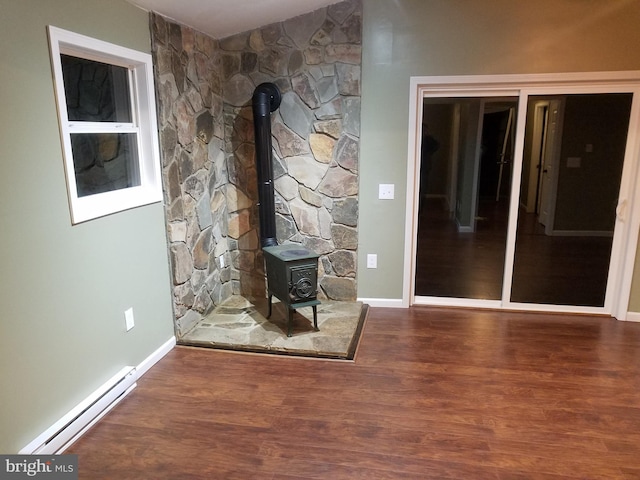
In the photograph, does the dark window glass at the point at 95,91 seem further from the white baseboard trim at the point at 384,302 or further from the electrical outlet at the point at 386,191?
the white baseboard trim at the point at 384,302

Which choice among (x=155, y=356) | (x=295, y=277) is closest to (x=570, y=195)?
(x=295, y=277)

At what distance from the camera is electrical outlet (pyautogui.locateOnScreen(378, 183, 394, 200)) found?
3.76 meters

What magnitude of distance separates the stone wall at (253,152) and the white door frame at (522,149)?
Answer: 0.48 meters

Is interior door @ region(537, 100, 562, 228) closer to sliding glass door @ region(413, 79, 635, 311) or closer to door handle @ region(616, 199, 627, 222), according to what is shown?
sliding glass door @ region(413, 79, 635, 311)

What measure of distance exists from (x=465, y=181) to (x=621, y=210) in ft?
4.06

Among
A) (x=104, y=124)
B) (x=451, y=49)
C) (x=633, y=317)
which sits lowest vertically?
(x=633, y=317)

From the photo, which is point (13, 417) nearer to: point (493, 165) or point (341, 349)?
point (341, 349)

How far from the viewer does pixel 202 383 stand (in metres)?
2.78

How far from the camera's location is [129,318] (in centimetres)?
273

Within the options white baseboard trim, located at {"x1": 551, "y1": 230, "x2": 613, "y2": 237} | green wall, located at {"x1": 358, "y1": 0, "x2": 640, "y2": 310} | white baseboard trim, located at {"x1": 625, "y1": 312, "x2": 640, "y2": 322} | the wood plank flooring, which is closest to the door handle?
white baseboard trim, located at {"x1": 551, "y1": 230, "x2": 613, "y2": 237}

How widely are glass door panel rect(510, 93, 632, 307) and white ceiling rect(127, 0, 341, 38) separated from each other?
2025 mm

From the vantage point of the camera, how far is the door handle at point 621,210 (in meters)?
3.56
